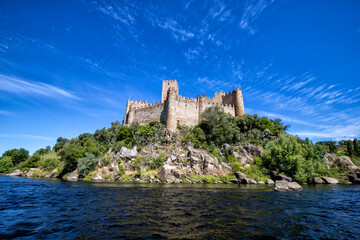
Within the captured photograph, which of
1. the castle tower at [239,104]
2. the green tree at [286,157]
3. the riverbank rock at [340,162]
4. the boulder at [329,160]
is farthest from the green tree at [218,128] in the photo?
the riverbank rock at [340,162]

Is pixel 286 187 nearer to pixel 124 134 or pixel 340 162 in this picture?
pixel 340 162

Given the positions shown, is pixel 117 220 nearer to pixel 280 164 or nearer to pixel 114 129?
pixel 280 164

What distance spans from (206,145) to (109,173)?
863 inches

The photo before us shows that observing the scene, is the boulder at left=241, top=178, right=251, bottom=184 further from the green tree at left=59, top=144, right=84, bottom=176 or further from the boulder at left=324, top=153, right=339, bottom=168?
the green tree at left=59, top=144, right=84, bottom=176

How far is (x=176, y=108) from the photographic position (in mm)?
47750

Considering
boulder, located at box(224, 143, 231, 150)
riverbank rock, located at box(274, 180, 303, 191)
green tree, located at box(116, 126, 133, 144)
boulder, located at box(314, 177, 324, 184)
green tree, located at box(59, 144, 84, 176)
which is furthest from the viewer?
green tree, located at box(116, 126, 133, 144)

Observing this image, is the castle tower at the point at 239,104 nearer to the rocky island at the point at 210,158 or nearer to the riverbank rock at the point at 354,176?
the rocky island at the point at 210,158

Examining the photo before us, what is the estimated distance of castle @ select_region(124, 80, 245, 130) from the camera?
45688mm

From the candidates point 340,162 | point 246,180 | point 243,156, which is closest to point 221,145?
point 243,156

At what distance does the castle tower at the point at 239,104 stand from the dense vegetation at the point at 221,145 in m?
5.62

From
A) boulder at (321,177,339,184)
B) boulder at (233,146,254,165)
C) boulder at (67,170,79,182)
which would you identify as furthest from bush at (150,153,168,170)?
boulder at (321,177,339,184)

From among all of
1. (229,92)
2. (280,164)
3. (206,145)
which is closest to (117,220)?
(280,164)

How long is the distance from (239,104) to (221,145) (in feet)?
63.0

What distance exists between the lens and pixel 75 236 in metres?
4.65
